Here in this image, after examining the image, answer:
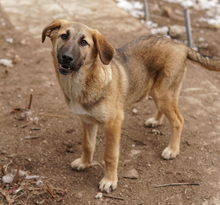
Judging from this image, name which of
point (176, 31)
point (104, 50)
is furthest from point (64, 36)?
point (176, 31)

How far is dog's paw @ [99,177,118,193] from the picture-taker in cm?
421

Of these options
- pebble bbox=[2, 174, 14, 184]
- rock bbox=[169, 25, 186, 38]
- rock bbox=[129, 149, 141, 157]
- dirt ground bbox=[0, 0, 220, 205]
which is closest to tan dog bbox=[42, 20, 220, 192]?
dirt ground bbox=[0, 0, 220, 205]

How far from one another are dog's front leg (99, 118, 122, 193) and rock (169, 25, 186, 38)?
492cm

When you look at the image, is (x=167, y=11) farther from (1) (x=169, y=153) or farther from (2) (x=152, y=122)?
(1) (x=169, y=153)

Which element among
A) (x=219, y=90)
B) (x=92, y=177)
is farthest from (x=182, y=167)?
(x=219, y=90)

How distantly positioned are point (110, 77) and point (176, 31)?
497 centimetres

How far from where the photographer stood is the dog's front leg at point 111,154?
13.2ft

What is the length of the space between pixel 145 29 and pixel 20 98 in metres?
4.00

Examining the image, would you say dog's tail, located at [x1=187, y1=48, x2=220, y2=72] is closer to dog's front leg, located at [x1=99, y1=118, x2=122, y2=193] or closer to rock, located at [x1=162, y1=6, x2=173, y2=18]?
dog's front leg, located at [x1=99, y1=118, x2=122, y2=193]

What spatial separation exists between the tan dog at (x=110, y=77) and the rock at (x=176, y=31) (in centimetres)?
390

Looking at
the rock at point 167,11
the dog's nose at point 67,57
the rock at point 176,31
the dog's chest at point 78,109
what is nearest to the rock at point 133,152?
the dog's chest at point 78,109

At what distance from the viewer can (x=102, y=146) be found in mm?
5047

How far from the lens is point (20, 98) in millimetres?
5977

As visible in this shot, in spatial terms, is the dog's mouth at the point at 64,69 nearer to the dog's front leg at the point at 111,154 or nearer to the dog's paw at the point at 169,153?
the dog's front leg at the point at 111,154
